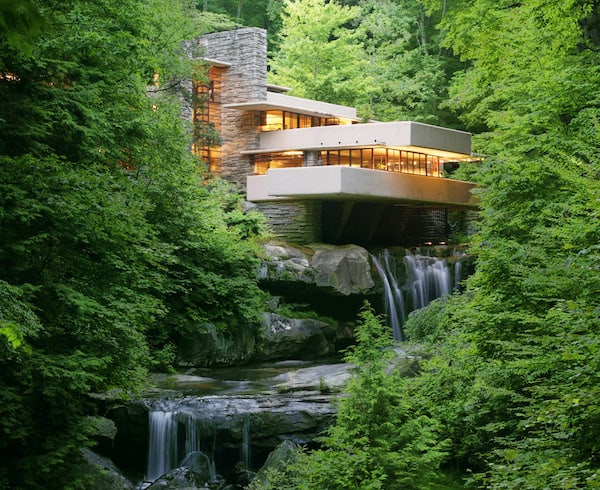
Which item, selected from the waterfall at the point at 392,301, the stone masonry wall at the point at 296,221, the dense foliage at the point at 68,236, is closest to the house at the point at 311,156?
the stone masonry wall at the point at 296,221

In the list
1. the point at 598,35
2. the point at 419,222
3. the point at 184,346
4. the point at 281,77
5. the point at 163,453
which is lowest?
the point at 163,453

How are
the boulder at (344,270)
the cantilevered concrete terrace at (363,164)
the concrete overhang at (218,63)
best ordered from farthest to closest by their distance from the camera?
the concrete overhang at (218,63)
the cantilevered concrete terrace at (363,164)
the boulder at (344,270)

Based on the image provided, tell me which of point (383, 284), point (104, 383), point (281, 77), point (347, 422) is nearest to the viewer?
point (347, 422)

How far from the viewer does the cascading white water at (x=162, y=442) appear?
50.8 feet

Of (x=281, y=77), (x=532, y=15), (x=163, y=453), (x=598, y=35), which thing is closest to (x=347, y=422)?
(x=163, y=453)

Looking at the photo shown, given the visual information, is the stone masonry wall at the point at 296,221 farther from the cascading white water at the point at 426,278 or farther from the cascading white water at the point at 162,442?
the cascading white water at the point at 162,442

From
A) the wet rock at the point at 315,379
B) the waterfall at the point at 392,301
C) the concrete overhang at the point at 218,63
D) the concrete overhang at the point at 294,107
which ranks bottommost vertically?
the wet rock at the point at 315,379

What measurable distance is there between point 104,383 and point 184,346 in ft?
30.0

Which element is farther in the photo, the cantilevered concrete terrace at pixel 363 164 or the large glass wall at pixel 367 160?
the large glass wall at pixel 367 160

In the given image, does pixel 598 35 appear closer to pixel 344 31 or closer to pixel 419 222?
pixel 419 222

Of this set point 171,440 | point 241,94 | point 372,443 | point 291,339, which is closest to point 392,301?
point 291,339

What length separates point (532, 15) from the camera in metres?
17.1

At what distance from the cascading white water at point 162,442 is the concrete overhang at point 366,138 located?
1879cm

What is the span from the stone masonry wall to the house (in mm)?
36
